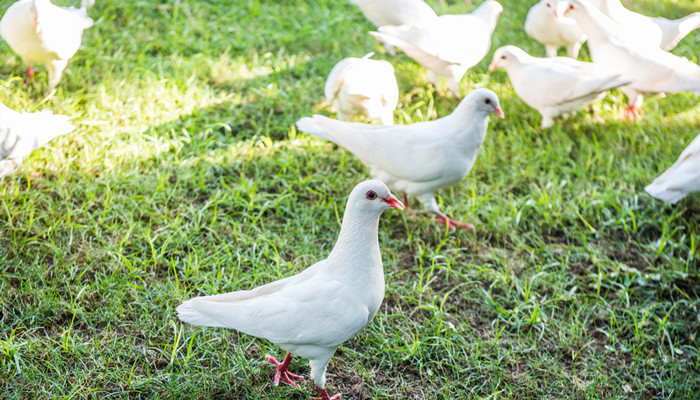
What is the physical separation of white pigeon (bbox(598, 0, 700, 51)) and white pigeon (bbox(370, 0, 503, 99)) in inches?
40.1

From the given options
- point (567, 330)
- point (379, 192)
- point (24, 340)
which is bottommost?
point (567, 330)

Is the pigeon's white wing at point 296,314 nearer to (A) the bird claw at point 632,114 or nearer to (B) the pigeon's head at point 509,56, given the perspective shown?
(B) the pigeon's head at point 509,56

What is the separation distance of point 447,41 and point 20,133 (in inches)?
126

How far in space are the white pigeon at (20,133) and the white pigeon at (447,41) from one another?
2.43 metres

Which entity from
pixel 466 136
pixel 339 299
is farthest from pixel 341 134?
pixel 339 299

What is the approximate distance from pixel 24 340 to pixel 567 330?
9.43 ft

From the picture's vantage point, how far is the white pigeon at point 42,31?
3.96 metres

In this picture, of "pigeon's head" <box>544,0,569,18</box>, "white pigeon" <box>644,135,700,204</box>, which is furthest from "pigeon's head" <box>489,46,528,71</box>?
"white pigeon" <box>644,135,700,204</box>

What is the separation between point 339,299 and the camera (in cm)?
255

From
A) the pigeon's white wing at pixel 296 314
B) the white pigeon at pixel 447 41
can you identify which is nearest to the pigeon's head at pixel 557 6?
the white pigeon at pixel 447 41

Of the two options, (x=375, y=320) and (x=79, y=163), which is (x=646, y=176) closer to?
(x=375, y=320)

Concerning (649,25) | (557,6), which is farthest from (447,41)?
(649,25)

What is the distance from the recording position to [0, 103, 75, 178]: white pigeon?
131 inches

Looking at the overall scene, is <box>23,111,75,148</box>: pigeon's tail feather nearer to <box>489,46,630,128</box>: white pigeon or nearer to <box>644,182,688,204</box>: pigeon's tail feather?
<box>489,46,630,128</box>: white pigeon
